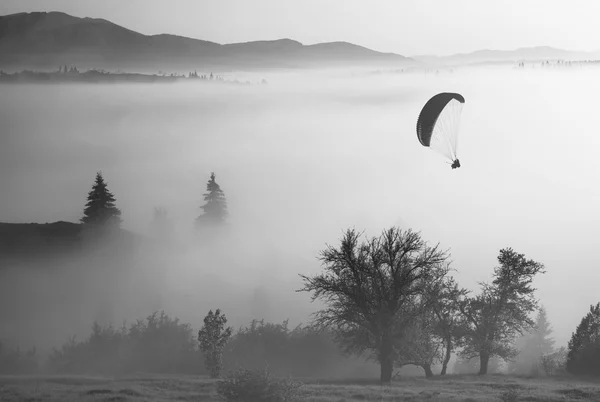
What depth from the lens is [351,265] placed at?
51.3 metres

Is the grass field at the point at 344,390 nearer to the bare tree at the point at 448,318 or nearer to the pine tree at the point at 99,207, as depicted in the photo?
the bare tree at the point at 448,318

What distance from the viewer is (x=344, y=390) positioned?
1843 inches

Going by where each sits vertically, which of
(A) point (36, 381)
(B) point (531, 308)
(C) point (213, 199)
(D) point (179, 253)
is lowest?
(A) point (36, 381)

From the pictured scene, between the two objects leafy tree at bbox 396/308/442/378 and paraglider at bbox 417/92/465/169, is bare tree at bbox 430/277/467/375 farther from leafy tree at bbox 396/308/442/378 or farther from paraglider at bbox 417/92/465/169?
paraglider at bbox 417/92/465/169

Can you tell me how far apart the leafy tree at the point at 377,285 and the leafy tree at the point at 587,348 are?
1607 cm

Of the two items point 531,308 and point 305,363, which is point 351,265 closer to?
point 531,308

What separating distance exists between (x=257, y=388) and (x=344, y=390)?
31.7 ft

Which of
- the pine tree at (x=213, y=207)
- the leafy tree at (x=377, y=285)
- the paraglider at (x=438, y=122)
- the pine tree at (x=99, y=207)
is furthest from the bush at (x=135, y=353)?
the pine tree at (x=213, y=207)

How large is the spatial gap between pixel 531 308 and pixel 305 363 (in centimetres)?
2255

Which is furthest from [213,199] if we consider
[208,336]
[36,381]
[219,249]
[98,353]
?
[36,381]

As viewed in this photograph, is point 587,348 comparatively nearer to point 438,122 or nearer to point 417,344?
point 417,344

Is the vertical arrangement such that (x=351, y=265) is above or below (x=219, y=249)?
below

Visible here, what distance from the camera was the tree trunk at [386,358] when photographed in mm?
52500

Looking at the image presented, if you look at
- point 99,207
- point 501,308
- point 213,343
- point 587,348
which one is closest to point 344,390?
point 213,343
